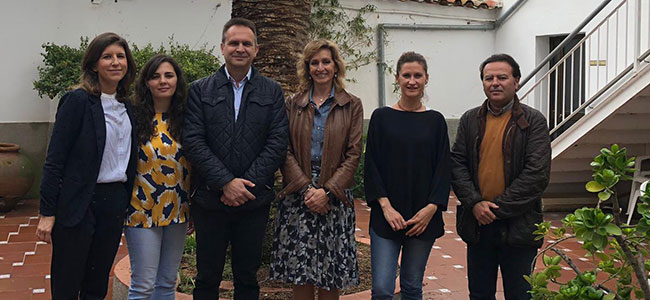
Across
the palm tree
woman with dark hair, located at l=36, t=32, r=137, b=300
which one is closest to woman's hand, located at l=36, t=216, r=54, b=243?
woman with dark hair, located at l=36, t=32, r=137, b=300

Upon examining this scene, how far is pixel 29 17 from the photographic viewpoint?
9266 millimetres

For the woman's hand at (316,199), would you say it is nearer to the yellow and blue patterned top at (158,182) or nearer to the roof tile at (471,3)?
the yellow and blue patterned top at (158,182)

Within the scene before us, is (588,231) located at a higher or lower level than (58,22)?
lower

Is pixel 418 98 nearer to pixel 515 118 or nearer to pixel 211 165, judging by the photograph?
pixel 515 118

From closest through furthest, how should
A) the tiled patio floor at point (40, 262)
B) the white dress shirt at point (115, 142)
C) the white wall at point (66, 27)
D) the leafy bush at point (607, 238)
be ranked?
the leafy bush at point (607, 238)
the white dress shirt at point (115, 142)
the tiled patio floor at point (40, 262)
the white wall at point (66, 27)

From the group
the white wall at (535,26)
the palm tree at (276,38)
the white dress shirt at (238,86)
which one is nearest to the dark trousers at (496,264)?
the white dress shirt at (238,86)

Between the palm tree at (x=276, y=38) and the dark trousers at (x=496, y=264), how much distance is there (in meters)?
1.94

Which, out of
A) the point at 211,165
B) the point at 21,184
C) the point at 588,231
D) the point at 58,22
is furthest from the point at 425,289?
the point at 58,22

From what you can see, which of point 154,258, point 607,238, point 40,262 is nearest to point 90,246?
point 154,258

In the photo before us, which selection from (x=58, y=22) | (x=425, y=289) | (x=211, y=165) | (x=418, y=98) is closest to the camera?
(x=211, y=165)

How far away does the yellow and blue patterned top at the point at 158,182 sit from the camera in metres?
3.71

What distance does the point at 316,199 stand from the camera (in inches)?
151

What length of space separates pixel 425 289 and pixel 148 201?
2.64m

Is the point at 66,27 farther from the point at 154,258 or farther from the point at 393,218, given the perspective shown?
the point at 393,218
